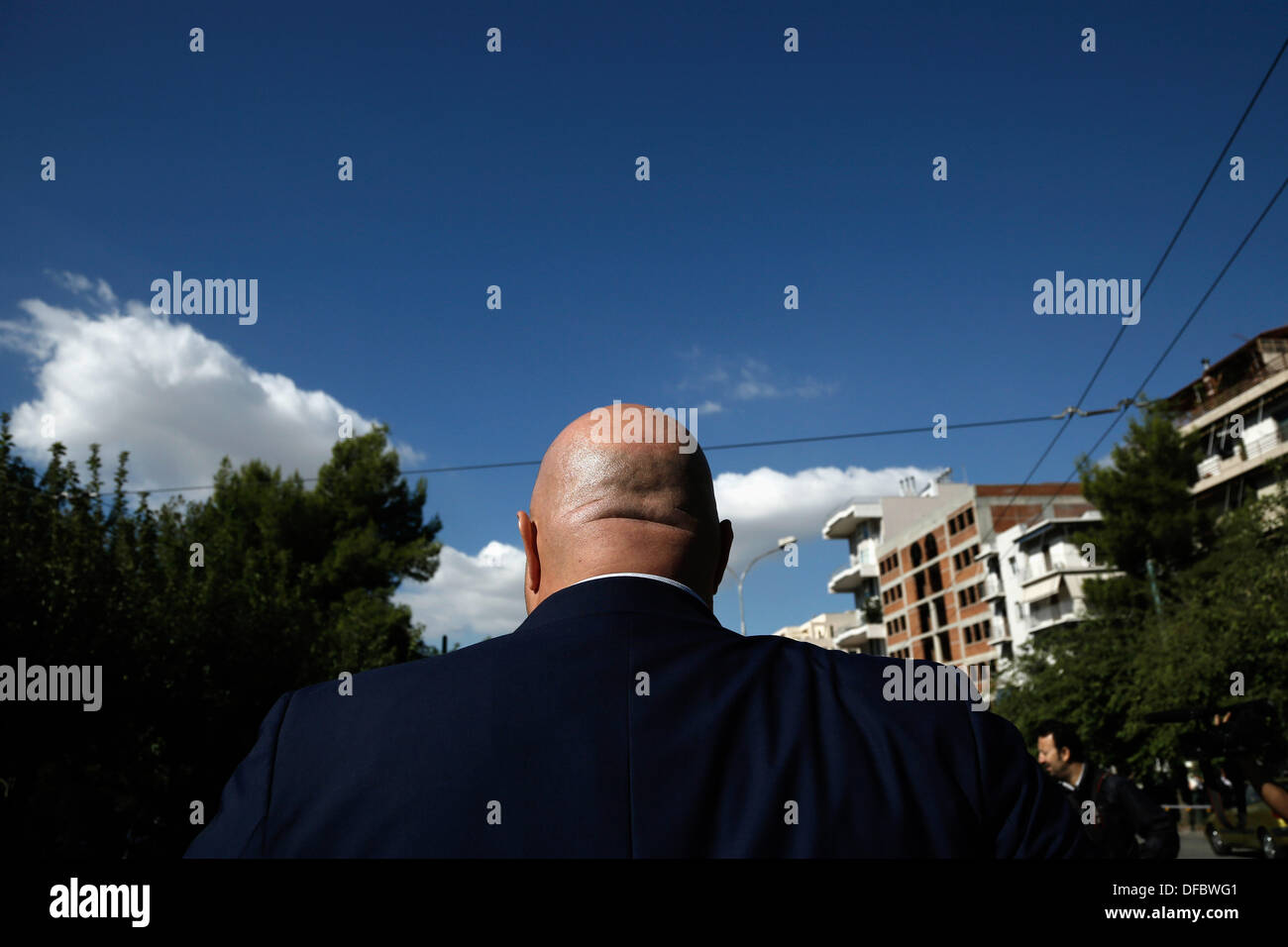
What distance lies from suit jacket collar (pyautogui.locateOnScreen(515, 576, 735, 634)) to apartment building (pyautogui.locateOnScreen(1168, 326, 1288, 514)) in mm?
39774

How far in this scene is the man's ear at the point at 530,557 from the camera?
1854 mm

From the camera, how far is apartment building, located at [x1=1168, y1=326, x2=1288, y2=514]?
3700cm

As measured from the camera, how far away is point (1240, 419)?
3447cm

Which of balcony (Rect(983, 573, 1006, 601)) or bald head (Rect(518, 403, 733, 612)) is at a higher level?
balcony (Rect(983, 573, 1006, 601))

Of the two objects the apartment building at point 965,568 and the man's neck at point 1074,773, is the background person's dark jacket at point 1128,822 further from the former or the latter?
the apartment building at point 965,568

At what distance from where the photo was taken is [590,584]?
159 centimetres

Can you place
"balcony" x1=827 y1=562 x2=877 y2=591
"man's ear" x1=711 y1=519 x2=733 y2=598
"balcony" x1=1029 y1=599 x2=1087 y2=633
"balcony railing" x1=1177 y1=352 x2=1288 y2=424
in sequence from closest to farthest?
"man's ear" x1=711 y1=519 x2=733 y2=598, "balcony railing" x1=1177 y1=352 x2=1288 y2=424, "balcony" x1=1029 y1=599 x2=1087 y2=633, "balcony" x1=827 y1=562 x2=877 y2=591

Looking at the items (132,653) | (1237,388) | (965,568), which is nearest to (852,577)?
(965,568)

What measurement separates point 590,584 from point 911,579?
238 feet

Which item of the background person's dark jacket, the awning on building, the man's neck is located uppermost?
the awning on building

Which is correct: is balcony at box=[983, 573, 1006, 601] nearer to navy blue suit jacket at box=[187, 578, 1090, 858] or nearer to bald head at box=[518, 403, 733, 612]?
bald head at box=[518, 403, 733, 612]

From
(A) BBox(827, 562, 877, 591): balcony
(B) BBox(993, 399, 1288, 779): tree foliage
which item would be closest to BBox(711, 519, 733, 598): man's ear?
(B) BBox(993, 399, 1288, 779): tree foliage
